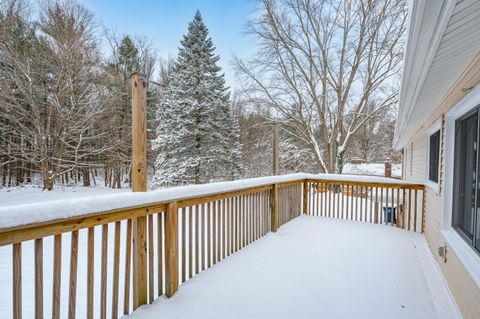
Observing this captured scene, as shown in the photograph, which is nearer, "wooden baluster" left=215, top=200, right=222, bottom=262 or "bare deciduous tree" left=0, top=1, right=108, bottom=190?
"wooden baluster" left=215, top=200, right=222, bottom=262

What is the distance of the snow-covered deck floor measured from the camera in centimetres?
237

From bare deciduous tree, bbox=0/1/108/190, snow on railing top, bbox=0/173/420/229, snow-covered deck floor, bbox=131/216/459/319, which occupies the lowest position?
snow-covered deck floor, bbox=131/216/459/319

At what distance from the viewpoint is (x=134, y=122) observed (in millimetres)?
2533

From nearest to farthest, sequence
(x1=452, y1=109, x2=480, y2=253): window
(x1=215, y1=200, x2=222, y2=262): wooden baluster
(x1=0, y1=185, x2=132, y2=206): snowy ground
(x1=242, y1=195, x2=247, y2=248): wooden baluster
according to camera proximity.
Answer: (x1=452, y1=109, x2=480, y2=253): window
(x1=215, y1=200, x2=222, y2=262): wooden baluster
(x1=242, y1=195, x2=247, y2=248): wooden baluster
(x1=0, y1=185, x2=132, y2=206): snowy ground

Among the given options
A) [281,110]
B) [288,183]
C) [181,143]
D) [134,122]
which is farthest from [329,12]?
[134,122]

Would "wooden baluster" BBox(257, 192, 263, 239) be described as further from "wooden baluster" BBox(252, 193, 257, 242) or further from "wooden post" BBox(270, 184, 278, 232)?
"wooden post" BBox(270, 184, 278, 232)

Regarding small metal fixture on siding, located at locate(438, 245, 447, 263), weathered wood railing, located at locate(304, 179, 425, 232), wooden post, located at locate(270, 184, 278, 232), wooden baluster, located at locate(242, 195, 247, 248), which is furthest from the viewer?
weathered wood railing, located at locate(304, 179, 425, 232)

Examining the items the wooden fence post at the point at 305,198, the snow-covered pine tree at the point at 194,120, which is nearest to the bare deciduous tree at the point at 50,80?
the snow-covered pine tree at the point at 194,120

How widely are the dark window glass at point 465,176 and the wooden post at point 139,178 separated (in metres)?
2.92

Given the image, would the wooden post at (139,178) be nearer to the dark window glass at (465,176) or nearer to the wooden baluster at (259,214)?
the wooden baluster at (259,214)

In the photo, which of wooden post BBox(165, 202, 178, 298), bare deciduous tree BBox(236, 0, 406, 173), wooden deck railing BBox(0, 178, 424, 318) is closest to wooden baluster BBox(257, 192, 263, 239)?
wooden deck railing BBox(0, 178, 424, 318)

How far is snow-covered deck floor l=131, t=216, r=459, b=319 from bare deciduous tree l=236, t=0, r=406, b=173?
9.92 m

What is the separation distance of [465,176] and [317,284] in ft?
6.27

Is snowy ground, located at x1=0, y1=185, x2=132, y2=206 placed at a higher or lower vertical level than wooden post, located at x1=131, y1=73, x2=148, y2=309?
lower
